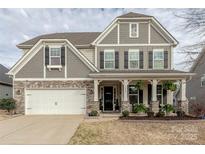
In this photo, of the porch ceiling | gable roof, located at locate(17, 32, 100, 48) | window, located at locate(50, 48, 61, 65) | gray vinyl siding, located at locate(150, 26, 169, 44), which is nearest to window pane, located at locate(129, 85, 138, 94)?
the porch ceiling

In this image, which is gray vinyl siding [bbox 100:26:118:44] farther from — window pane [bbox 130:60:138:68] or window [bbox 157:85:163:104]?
window [bbox 157:85:163:104]

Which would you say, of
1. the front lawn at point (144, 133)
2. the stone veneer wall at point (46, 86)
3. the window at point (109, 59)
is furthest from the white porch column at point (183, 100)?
the stone veneer wall at point (46, 86)

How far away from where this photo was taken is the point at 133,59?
20.0 m

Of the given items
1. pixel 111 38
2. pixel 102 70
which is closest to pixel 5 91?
pixel 102 70

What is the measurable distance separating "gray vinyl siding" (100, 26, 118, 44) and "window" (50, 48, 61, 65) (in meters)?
3.77

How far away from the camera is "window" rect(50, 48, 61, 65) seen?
61.6 feet

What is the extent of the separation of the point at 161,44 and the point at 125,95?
224 inches

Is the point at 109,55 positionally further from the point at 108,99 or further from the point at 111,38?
the point at 108,99

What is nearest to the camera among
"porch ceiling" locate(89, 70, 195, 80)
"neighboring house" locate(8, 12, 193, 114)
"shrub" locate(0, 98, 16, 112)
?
"porch ceiling" locate(89, 70, 195, 80)

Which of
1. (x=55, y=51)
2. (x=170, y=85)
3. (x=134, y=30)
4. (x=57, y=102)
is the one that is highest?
(x=134, y=30)

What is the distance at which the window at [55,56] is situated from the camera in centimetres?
1877

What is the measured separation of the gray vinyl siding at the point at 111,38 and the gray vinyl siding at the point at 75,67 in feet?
9.24

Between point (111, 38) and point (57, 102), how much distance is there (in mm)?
A: 6874
